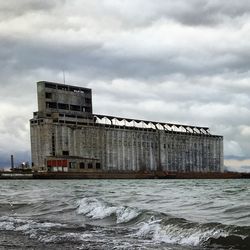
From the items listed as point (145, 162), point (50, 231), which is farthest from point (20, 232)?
point (145, 162)

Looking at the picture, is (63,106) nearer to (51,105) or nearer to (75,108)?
(51,105)

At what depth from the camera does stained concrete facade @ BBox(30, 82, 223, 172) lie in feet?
472

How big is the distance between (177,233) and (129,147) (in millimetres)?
148286

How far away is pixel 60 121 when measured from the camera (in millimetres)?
148375

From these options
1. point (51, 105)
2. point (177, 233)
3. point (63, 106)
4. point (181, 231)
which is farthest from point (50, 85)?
point (177, 233)

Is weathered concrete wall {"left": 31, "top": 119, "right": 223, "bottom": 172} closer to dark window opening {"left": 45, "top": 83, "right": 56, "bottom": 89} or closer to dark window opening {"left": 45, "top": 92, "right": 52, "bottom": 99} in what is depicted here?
dark window opening {"left": 45, "top": 92, "right": 52, "bottom": 99}

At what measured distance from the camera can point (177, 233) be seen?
14.5m

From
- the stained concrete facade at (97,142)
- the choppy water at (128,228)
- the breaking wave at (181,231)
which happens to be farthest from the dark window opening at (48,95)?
the breaking wave at (181,231)

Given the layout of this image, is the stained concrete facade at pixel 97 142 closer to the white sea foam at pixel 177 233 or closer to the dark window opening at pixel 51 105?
the dark window opening at pixel 51 105

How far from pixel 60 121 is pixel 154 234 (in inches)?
5318

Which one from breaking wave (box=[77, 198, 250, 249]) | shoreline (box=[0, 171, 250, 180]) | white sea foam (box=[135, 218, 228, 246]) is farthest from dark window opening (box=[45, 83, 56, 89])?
white sea foam (box=[135, 218, 228, 246])

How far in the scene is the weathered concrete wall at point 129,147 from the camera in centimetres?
14500

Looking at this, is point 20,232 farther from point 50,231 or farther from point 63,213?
point 63,213

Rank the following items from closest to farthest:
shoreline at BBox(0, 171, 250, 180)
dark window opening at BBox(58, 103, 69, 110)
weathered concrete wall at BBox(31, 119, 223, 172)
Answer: shoreline at BBox(0, 171, 250, 180), weathered concrete wall at BBox(31, 119, 223, 172), dark window opening at BBox(58, 103, 69, 110)
